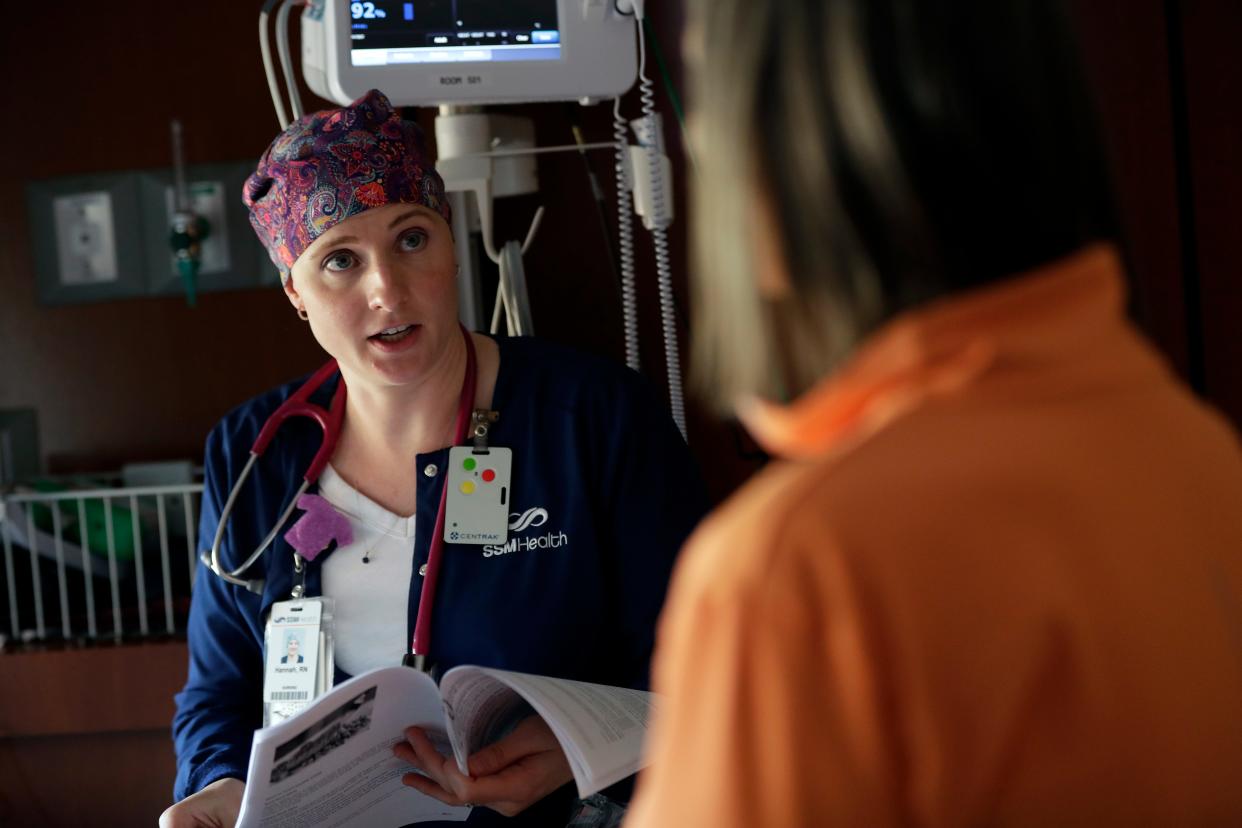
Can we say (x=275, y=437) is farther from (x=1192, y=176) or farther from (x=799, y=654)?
(x=1192, y=176)

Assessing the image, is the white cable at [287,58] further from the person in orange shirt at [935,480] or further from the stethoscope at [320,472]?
the person in orange shirt at [935,480]

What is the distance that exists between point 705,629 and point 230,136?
229 cm

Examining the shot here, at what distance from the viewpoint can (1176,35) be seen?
7.86ft

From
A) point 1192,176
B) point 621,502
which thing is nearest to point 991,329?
point 621,502

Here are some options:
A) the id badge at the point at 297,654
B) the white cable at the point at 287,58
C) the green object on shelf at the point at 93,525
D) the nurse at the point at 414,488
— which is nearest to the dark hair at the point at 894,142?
the nurse at the point at 414,488

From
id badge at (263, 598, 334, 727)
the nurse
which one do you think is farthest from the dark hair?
id badge at (263, 598, 334, 727)

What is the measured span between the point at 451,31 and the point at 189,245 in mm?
853

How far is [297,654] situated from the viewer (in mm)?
1714

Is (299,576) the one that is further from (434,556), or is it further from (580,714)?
(580,714)

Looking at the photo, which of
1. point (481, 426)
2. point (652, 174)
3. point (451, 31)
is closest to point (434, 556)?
point (481, 426)

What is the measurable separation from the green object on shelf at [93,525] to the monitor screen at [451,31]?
0.99 m

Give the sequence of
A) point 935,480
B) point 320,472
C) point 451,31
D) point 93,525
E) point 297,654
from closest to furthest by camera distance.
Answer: point 935,480
point 297,654
point 320,472
point 451,31
point 93,525

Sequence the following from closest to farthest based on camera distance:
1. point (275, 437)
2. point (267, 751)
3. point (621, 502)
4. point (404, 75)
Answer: point (267, 751)
point (621, 502)
point (275, 437)
point (404, 75)

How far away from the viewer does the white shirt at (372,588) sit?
173cm
